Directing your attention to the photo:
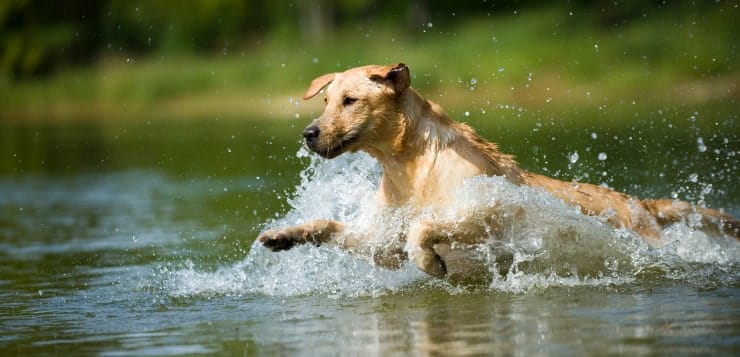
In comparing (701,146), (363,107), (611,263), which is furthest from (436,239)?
(701,146)

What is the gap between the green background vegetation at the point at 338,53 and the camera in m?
29.7

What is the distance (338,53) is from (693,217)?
29.0m

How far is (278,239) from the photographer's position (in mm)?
8930

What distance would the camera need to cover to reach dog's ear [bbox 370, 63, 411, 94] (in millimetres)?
8820

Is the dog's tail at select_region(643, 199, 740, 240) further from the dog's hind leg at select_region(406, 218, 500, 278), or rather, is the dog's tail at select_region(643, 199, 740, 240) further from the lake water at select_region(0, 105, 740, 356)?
the dog's hind leg at select_region(406, 218, 500, 278)

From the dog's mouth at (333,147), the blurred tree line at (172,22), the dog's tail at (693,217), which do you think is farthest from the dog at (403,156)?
the blurred tree line at (172,22)

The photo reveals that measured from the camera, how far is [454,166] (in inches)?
351

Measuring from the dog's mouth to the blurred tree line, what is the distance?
33.0m

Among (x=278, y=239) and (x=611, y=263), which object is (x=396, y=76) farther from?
(x=611, y=263)

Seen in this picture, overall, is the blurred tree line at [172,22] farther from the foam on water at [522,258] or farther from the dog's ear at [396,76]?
the dog's ear at [396,76]

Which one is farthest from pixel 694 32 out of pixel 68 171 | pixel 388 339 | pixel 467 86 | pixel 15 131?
pixel 388 339

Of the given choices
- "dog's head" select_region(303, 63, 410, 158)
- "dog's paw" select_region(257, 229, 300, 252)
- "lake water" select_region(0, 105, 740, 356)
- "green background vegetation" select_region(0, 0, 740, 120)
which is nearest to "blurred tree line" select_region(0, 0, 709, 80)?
"green background vegetation" select_region(0, 0, 740, 120)

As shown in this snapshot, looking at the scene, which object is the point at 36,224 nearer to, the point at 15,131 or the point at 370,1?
the point at 15,131

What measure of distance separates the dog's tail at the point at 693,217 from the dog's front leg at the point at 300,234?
105 inches
